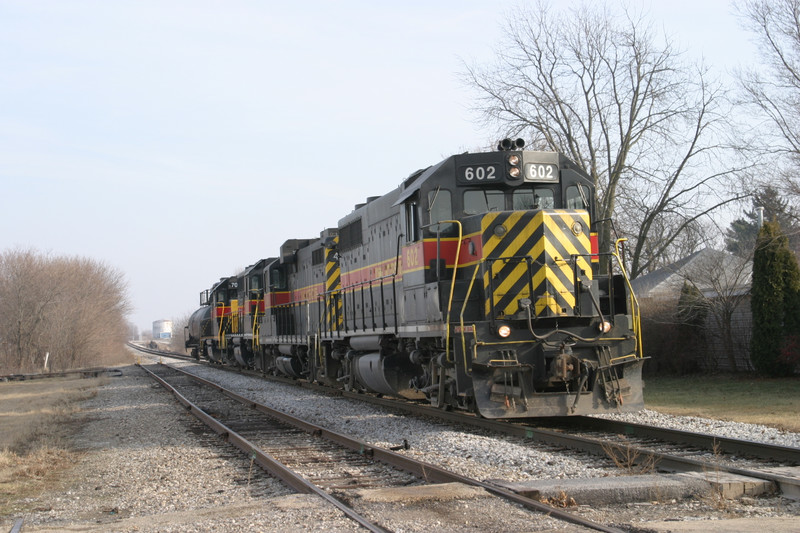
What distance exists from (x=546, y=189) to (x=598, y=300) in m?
1.89

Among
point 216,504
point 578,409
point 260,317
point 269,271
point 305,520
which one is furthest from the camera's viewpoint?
point 260,317

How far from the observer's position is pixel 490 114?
90.3 ft

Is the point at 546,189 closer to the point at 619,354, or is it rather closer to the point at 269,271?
the point at 619,354

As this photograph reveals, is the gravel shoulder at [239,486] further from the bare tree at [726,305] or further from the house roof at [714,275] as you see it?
the house roof at [714,275]

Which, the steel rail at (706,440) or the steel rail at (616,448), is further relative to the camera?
the steel rail at (706,440)

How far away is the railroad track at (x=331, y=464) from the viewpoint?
6.19m

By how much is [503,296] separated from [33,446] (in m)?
7.28

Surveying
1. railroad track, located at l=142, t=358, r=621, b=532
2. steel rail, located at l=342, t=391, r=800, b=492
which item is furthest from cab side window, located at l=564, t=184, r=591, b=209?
railroad track, located at l=142, t=358, r=621, b=532

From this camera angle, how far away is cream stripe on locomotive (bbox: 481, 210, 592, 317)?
1036 centimetres

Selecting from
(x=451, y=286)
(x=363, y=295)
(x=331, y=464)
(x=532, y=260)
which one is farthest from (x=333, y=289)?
(x=331, y=464)

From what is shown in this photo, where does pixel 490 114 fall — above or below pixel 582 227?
above

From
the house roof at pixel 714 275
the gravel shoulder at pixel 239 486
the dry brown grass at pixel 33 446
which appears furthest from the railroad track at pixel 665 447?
the house roof at pixel 714 275

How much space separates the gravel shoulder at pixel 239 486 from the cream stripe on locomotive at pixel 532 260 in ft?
6.28

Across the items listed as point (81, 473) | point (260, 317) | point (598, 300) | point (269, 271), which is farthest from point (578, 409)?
point (260, 317)
